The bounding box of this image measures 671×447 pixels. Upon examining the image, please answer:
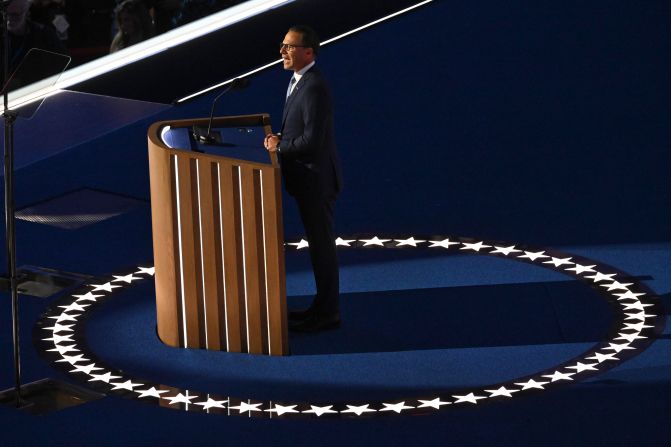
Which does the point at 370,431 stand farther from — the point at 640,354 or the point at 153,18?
the point at 153,18

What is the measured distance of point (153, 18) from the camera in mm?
9805

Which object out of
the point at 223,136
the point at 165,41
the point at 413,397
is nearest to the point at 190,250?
the point at 223,136

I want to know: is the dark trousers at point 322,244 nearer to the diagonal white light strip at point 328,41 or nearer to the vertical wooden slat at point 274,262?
the vertical wooden slat at point 274,262

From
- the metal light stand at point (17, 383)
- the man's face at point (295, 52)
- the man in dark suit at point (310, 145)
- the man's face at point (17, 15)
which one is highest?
the man's face at point (17, 15)

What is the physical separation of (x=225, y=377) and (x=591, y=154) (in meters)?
4.21

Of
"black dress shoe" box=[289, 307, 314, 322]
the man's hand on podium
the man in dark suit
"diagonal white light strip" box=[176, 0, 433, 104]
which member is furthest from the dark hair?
"diagonal white light strip" box=[176, 0, 433, 104]

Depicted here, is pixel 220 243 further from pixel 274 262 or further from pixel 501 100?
pixel 501 100

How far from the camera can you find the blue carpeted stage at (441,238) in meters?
5.61

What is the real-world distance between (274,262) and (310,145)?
50 centimetres

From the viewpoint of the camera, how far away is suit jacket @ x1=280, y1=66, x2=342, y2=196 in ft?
20.4

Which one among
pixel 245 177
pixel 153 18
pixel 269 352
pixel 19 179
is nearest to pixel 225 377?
pixel 269 352

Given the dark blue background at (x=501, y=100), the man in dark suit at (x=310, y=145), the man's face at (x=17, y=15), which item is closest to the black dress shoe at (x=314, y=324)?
the man in dark suit at (x=310, y=145)

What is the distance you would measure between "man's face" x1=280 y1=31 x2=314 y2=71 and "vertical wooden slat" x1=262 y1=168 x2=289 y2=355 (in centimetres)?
54

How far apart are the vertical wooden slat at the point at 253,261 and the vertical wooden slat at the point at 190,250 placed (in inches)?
8.7
